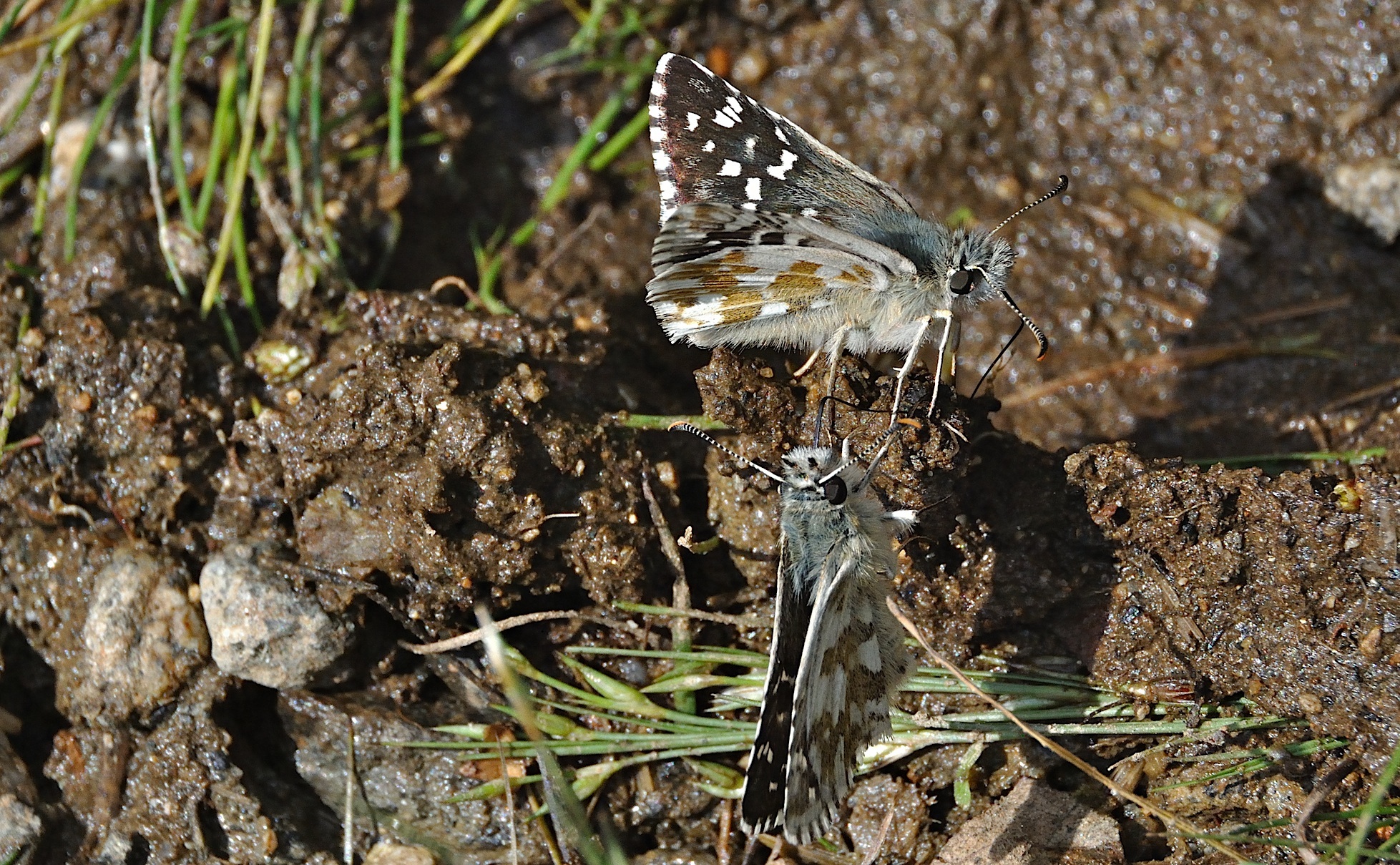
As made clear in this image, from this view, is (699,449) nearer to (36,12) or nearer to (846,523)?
(846,523)

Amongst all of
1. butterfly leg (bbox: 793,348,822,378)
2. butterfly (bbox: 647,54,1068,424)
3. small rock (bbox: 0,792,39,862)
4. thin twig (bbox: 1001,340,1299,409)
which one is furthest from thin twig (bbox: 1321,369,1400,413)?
small rock (bbox: 0,792,39,862)

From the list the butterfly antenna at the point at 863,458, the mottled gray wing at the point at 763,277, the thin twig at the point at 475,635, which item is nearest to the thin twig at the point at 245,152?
the thin twig at the point at 475,635

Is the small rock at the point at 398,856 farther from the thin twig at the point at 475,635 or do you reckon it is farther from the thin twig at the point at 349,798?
the thin twig at the point at 475,635

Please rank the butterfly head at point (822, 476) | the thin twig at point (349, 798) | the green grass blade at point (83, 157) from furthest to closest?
the green grass blade at point (83, 157) → the thin twig at point (349, 798) → the butterfly head at point (822, 476)

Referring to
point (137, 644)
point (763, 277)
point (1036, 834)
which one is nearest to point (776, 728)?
point (1036, 834)

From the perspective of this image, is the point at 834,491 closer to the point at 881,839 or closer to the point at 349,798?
the point at 881,839

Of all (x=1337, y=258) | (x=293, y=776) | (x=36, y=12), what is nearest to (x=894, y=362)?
(x=1337, y=258)
